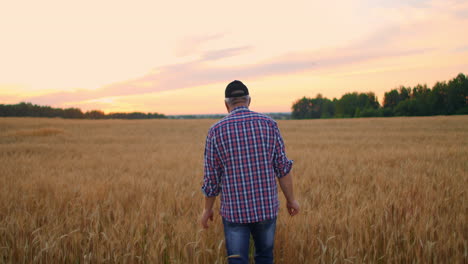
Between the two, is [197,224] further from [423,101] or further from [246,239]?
[423,101]

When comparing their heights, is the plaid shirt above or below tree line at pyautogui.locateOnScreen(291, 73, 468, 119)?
below

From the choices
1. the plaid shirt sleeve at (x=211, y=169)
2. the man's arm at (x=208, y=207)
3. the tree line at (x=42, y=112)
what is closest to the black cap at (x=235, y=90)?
the plaid shirt sleeve at (x=211, y=169)

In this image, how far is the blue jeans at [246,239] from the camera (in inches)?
70.6

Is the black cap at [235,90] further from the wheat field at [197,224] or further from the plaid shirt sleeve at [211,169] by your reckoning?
the wheat field at [197,224]

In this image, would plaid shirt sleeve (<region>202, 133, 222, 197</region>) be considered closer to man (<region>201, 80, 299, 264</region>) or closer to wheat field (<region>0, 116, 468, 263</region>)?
man (<region>201, 80, 299, 264</region>)

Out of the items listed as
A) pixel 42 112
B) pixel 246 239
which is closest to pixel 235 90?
pixel 246 239

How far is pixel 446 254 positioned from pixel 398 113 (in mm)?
79105

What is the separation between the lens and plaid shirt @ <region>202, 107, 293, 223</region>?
1750 mm

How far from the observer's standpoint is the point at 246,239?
6.01ft

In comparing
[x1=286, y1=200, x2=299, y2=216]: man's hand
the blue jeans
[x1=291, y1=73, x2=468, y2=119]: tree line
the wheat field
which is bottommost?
the wheat field

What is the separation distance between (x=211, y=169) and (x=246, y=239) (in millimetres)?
590

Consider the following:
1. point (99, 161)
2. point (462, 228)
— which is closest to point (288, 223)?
point (462, 228)

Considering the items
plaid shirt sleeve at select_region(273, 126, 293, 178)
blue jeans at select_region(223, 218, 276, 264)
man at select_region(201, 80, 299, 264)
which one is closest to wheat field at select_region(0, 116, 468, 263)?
blue jeans at select_region(223, 218, 276, 264)

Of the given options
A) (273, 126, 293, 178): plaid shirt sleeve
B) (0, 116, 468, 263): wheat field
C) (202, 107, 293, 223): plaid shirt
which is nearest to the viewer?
(202, 107, 293, 223): plaid shirt
